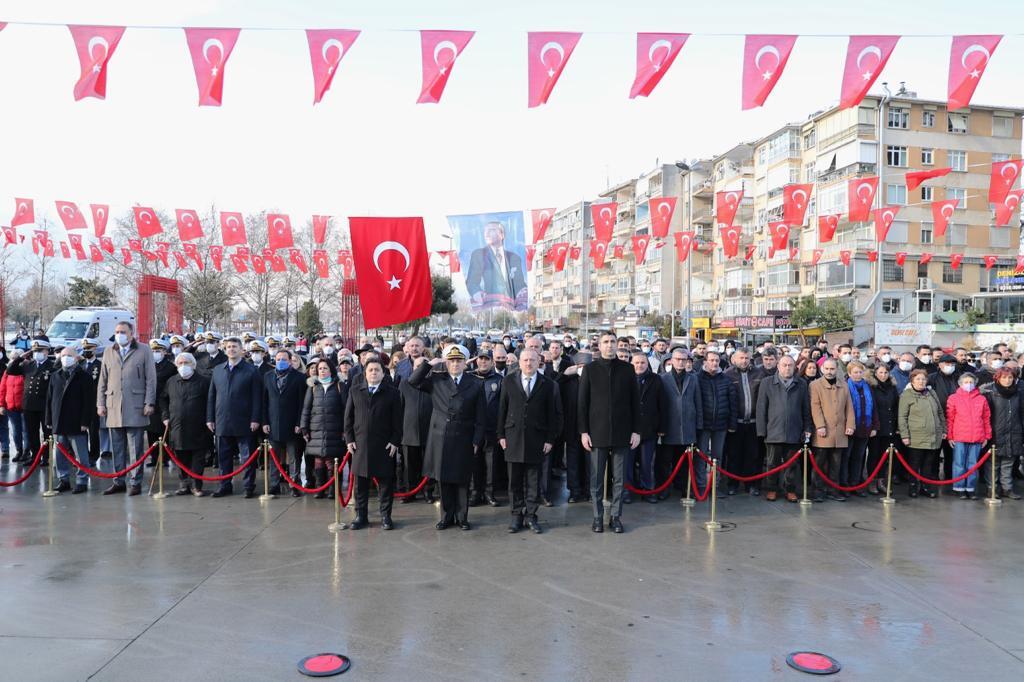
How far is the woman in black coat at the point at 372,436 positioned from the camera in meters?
7.62

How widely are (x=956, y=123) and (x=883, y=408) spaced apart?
4625cm

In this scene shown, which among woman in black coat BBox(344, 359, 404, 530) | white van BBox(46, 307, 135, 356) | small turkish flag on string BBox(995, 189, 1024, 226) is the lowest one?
woman in black coat BBox(344, 359, 404, 530)

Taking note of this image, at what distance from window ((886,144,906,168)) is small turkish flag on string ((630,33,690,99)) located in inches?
1648

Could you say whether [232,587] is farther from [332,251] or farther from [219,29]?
[332,251]

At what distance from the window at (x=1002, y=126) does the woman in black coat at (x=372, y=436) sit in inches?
2098

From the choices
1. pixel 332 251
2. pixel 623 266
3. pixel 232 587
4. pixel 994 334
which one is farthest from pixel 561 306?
pixel 232 587

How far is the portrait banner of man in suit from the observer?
463 inches

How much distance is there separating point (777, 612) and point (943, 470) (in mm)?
7659

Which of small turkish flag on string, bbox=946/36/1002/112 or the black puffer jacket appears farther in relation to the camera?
small turkish flag on string, bbox=946/36/1002/112

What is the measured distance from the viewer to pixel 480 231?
38.7 ft

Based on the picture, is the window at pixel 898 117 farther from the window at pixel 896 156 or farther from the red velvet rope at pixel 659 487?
the red velvet rope at pixel 659 487

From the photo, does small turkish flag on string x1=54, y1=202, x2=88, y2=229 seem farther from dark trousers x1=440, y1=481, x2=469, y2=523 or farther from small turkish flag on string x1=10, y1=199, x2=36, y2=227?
dark trousers x1=440, y1=481, x2=469, y2=523

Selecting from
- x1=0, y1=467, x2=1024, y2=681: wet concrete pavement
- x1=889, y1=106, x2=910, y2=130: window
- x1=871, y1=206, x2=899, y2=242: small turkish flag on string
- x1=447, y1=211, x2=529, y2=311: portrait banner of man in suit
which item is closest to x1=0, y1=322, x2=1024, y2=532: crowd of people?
x1=0, y1=467, x2=1024, y2=681: wet concrete pavement

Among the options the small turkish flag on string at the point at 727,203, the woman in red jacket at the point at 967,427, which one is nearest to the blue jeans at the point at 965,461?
the woman in red jacket at the point at 967,427
